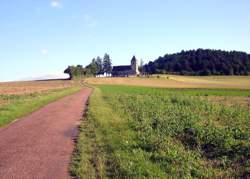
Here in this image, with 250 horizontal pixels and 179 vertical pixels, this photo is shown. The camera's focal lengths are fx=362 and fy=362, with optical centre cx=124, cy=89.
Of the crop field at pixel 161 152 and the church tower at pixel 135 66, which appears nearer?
the crop field at pixel 161 152

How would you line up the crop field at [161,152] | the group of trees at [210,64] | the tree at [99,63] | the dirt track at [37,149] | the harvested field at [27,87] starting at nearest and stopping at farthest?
1. the crop field at [161,152]
2. the dirt track at [37,149]
3. the harvested field at [27,87]
4. the group of trees at [210,64]
5. the tree at [99,63]

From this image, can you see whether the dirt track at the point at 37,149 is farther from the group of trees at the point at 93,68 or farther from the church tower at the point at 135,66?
the church tower at the point at 135,66

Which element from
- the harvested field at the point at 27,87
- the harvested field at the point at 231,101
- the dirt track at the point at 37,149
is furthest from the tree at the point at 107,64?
the dirt track at the point at 37,149

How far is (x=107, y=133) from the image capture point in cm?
1380

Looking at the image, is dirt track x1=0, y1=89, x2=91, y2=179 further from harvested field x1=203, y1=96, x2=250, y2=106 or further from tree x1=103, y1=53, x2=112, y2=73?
tree x1=103, y1=53, x2=112, y2=73

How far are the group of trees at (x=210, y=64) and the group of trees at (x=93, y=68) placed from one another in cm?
2548

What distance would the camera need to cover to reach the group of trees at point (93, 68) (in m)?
140

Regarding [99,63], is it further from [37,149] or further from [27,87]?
[37,149]

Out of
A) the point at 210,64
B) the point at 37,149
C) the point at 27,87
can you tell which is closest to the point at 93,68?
the point at 210,64

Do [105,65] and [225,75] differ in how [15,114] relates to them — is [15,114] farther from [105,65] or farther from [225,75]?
[105,65]

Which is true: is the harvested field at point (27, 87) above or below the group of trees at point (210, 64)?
below

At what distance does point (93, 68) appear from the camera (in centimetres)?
15975

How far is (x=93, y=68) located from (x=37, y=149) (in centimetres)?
14939

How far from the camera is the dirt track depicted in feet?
27.8
